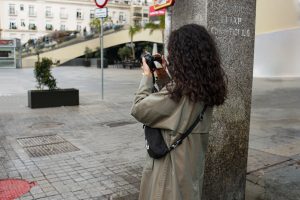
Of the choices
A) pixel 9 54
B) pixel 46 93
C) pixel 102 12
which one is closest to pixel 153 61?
pixel 46 93

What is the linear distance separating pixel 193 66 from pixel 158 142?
0.51 meters

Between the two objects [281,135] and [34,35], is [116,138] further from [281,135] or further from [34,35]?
[34,35]

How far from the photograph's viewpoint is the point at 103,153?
222 inches

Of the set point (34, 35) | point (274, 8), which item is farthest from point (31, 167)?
point (34, 35)

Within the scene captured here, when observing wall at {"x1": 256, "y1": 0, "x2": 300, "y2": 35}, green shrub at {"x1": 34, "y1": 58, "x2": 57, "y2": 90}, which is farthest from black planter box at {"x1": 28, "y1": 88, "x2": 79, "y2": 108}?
wall at {"x1": 256, "y1": 0, "x2": 300, "y2": 35}

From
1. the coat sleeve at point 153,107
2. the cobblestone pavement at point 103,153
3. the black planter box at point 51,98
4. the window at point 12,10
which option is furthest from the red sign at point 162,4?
the window at point 12,10

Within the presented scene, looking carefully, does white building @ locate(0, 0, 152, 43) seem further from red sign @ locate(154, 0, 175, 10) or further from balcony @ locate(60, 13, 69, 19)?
red sign @ locate(154, 0, 175, 10)

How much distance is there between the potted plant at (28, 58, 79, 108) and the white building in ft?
166

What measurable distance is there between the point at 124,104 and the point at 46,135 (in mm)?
3957

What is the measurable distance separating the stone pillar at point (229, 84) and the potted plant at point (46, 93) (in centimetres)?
686

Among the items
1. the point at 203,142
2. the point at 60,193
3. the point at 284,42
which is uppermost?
the point at 284,42

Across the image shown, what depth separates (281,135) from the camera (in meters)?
6.73

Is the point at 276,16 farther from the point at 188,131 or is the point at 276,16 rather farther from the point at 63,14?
the point at 63,14

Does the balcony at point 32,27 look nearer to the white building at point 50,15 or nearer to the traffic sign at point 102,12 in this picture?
the white building at point 50,15
